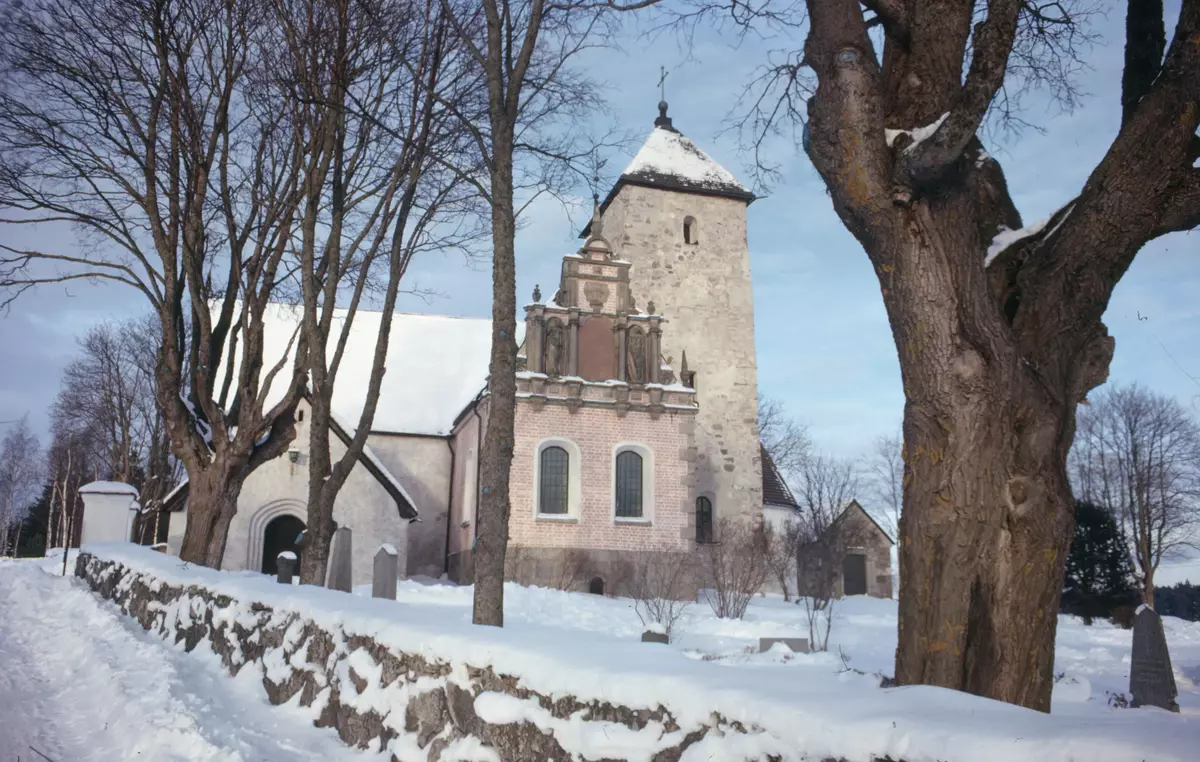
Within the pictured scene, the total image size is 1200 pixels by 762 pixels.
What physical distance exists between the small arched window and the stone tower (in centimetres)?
3

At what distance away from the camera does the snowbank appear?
249 cm

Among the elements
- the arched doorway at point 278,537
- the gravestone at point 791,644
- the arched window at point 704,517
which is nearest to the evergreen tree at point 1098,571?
the arched window at point 704,517

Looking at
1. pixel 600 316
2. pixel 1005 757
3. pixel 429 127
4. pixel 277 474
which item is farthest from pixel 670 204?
pixel 1005 757

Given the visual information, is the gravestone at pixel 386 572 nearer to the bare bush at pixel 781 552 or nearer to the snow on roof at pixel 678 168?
the bare bush at pixel 781 552

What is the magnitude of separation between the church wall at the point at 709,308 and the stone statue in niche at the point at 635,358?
3849mm

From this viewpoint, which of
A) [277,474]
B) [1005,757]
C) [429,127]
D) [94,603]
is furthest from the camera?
[277,474]

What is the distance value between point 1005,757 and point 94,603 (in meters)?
13.7

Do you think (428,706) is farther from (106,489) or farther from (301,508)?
(301,508)

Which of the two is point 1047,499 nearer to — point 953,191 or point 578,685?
point 953,191

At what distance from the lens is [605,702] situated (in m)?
3.56

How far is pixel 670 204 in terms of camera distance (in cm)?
3106

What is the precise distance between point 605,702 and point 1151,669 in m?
8.98

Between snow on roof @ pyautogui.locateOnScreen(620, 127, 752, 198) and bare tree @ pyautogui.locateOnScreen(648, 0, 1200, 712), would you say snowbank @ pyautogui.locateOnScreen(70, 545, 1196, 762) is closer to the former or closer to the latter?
bare tree @ pyautogui.locateOnScreen(648, 0, 1200, 712)

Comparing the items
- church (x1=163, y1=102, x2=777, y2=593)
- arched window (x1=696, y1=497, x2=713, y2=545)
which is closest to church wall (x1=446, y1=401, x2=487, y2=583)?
church (x1=163, y1=102, x2=777, y2=593)
